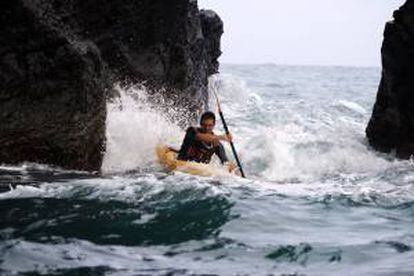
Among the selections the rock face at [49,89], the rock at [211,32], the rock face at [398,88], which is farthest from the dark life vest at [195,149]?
the rock at [211,32]

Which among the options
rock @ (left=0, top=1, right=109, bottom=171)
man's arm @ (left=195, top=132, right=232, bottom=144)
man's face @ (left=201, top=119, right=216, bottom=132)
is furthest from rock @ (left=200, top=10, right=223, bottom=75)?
rock @ (left=0, top=1, right=109, bottom=171)

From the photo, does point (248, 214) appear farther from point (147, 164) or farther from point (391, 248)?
point (147, 164)

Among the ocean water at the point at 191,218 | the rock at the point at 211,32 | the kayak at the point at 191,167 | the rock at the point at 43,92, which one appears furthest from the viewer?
the rock at the point at 211,32

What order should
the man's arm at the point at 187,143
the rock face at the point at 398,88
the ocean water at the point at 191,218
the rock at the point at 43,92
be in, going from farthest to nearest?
the rock face at the point at 398,88, the man's arm at the point at 187,143, the rock at the point at 43,92, the ocean water at the point at 191,218

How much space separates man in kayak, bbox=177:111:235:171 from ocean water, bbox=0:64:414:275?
0.69m

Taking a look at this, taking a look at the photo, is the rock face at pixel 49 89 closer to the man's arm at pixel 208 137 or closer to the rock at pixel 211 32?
the man's arm at pixel 208 137

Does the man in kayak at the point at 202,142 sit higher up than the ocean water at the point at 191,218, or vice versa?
the man in kayak at the point at 202,142

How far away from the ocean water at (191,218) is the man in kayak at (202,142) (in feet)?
2.28

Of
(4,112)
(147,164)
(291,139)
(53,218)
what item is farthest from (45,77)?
(291,139)

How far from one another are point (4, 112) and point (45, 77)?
0.83m

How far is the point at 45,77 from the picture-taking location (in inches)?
394

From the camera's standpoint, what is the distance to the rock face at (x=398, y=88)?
15.5 m

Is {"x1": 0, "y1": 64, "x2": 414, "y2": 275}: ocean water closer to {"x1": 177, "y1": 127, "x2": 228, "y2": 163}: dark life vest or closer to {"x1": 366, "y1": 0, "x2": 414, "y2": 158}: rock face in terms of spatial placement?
{"x1": 177, "y1": 127, "x2": 228, "y2": 163}: dark life vest

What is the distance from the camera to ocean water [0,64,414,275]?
577 cm
